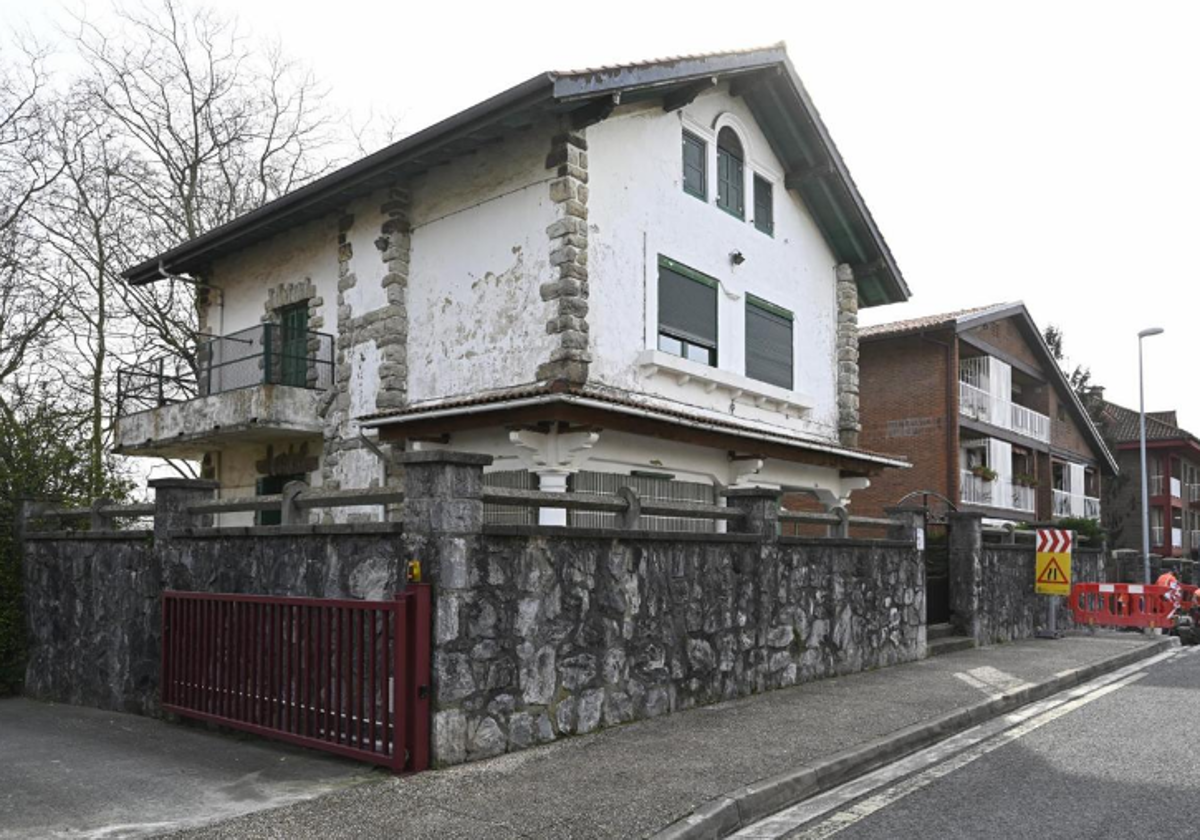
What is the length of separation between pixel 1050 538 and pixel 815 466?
4465 millimetres

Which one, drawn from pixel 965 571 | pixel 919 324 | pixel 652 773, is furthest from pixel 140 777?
pixel 919 324

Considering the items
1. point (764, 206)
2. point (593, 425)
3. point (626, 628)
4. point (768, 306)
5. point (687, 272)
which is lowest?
point (626, 628)

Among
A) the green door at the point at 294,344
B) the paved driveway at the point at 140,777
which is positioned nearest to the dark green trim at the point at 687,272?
the green door at the point at 294,344

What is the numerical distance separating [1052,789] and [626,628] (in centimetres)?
348

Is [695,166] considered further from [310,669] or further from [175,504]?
[310,669]

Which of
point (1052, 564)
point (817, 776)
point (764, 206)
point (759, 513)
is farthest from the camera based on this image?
point (1052, 564)

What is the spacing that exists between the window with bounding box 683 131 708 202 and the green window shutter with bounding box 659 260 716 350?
132 centimetres

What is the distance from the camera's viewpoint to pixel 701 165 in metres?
16.0

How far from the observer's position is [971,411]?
2942 cm

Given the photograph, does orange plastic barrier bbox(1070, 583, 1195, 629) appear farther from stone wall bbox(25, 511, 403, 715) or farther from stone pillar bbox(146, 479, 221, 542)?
stone pillar bbox(146, 479, 221, 542)

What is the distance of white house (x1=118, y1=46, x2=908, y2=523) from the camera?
13.3 m

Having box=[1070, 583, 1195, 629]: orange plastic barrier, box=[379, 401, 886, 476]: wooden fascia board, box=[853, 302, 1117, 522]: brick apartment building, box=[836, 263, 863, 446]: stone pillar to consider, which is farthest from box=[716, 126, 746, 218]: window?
box=[853, 302, 1117, 522]: brick apartment building

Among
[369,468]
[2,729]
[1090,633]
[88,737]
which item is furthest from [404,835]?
[1090,633]

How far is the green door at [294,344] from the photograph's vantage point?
55.9 feet
